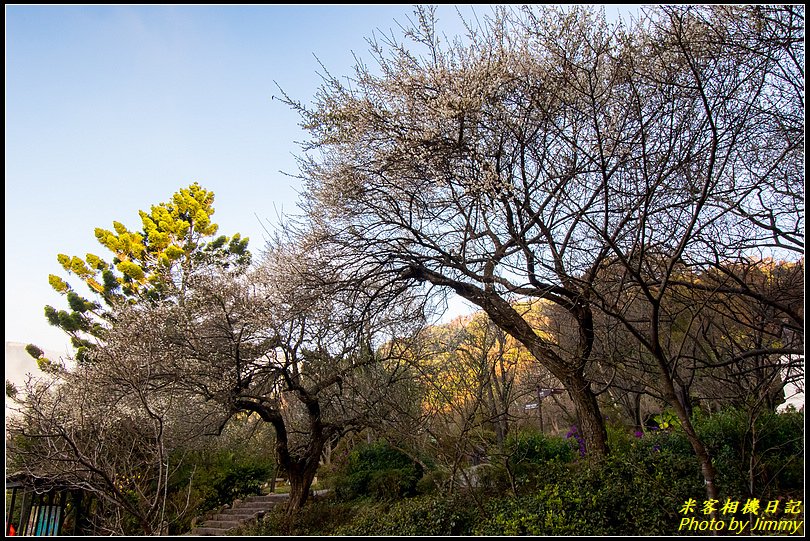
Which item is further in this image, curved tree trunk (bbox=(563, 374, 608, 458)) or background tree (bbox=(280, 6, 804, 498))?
curved tree trunk (bbox=(563, 374, 608, 458))

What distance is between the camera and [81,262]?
49.0 feet

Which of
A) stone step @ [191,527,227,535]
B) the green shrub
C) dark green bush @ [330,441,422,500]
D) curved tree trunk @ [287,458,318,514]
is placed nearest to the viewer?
the green shrub

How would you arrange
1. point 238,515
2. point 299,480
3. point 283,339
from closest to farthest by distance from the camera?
1. point 283,339
2. point 299,480
3. point 238,515

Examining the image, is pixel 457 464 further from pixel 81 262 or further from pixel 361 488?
pixel 81 262

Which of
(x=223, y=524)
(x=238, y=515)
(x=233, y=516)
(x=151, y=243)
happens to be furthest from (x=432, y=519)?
(x=151, y=243)

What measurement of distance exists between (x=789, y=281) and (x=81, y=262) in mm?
16815

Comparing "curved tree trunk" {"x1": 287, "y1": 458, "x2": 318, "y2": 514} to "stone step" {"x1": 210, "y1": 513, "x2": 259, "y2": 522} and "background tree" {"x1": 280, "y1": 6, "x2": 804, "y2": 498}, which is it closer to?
"stone step" {"x1": 210, "y1": 513, "x2": 259, "y2": 522}

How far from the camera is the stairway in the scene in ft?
36.1

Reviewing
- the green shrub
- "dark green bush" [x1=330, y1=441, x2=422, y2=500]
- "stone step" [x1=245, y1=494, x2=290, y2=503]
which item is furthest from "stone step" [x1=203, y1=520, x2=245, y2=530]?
the green shrub

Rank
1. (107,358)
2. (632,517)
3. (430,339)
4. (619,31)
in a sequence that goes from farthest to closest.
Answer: (430,339), (107,358), (632,517), (619,31)

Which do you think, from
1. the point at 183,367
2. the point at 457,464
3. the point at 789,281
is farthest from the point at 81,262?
the point at 789,281

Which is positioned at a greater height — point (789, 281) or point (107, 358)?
point (107, 358)

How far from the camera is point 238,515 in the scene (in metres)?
11.7

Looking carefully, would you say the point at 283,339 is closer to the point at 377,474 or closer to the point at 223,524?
the point at 377,474
